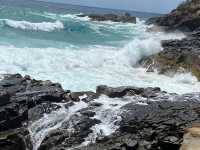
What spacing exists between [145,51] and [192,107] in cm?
1527

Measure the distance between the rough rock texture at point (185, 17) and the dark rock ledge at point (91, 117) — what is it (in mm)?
30146

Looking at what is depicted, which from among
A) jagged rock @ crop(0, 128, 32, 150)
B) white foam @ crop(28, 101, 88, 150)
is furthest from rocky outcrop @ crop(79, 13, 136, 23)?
jagged rock @ crop(0, 128, 32, 150)

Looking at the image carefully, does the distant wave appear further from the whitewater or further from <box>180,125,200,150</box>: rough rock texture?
<box>180,125,200,150</box>: rough rock texture

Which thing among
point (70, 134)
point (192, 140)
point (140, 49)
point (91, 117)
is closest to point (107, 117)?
point (91, 117)

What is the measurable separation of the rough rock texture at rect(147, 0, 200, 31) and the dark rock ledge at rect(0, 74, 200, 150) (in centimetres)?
3015

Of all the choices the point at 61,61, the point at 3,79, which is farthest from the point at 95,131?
the point at 61,61

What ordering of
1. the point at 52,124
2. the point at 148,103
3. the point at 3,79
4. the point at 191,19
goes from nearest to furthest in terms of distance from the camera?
1. the point at 52,124
2. the point at 148,103
3. the point at 3,79
4. the point at 191,19

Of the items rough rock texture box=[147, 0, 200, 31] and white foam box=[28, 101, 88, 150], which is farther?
rough rock texture box=[147, 0, 200, 31]

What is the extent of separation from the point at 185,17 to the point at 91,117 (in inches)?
1391

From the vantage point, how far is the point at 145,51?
28.2 metres

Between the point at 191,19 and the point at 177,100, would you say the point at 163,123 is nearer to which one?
the point at 177,100

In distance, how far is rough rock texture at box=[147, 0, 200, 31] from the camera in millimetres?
44750

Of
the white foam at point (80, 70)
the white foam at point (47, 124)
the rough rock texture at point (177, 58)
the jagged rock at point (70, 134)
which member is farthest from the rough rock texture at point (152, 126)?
the rough rock texture at point (177, 58)

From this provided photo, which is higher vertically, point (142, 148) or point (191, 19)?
point (191, 19)
